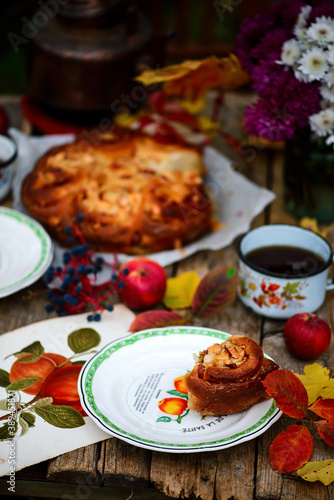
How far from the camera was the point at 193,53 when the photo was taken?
2502mm

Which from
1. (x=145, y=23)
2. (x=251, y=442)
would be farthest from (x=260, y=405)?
(x=145, y=23)

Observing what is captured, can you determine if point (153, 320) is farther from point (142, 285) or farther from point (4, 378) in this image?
point (4, 378)

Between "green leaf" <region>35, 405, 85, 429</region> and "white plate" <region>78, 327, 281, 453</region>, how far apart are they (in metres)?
0.06

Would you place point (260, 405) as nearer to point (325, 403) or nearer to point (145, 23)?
point (325, 403)

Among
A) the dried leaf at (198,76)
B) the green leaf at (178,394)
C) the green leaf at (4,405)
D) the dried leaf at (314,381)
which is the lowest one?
the green leaf at (4,405)

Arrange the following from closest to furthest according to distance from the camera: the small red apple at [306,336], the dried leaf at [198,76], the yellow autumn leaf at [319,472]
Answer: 1. the yellow autumn leaf at [319,472]
2. the small red apple at [306,336]
3. the dried leaf at [198,76]

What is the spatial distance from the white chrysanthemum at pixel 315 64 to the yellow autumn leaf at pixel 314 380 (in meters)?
0.60

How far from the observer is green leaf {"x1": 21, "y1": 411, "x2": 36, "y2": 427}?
3.22ft

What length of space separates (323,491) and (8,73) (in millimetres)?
2814

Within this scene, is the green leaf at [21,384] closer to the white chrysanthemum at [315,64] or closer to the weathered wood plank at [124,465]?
the weathered wood plank at [124,465]

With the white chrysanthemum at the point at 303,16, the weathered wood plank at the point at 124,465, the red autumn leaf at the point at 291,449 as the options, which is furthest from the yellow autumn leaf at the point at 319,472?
the white chrysanthemum at the point at 303,16

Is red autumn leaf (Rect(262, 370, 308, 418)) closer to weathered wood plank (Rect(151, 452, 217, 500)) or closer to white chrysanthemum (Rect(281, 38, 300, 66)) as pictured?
weathered wood plank (Rect(151, 452, 217, 500))

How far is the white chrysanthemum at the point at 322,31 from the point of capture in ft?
4.00

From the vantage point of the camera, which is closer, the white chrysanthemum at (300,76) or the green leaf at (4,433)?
the green leaf at (4,433)
